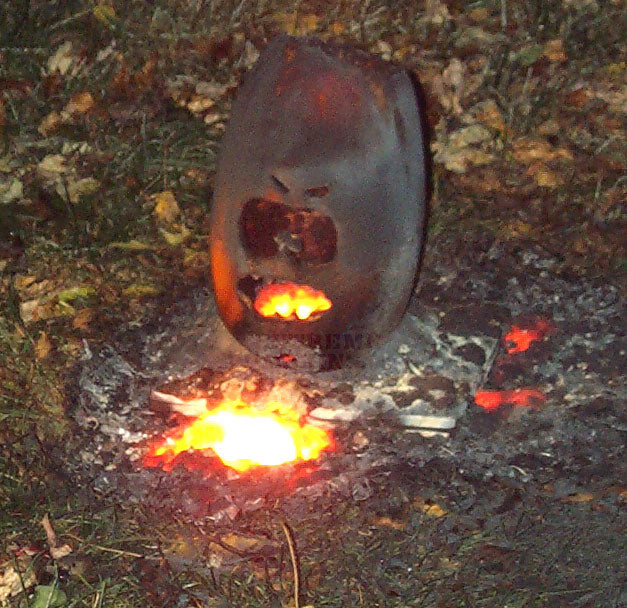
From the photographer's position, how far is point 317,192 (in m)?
1.85

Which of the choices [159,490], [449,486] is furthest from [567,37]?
[159,490]

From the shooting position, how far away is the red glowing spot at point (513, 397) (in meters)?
2.41

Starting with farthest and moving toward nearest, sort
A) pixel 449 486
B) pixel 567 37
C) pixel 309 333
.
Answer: pixel 449 486 → pixel 567 37 → pixel 309 333

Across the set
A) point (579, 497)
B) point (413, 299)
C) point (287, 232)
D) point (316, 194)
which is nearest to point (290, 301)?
point (287, 232)

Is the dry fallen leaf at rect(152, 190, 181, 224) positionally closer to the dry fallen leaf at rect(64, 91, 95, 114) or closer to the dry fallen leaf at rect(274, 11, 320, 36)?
the dry fallen leaf at rect(64, 91, 95, 114)

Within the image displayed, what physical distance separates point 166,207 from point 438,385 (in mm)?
1145

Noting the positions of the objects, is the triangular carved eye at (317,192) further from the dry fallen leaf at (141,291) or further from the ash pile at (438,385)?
the dry fallen leaf at (141,291)

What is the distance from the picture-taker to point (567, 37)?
7.63 ft

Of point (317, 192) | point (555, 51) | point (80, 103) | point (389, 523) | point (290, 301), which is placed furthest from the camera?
point (389, 523)

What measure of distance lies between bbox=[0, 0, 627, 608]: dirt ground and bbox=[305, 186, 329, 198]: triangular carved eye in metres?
0.69

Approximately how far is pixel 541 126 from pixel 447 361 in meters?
0.87

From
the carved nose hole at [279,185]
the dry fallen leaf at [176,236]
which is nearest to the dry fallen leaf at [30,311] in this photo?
the dry fallen leaf at [176,236]

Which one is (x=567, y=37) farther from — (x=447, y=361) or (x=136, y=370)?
(x=136, y=370)

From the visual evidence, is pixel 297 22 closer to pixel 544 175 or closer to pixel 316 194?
pixel 316 194
